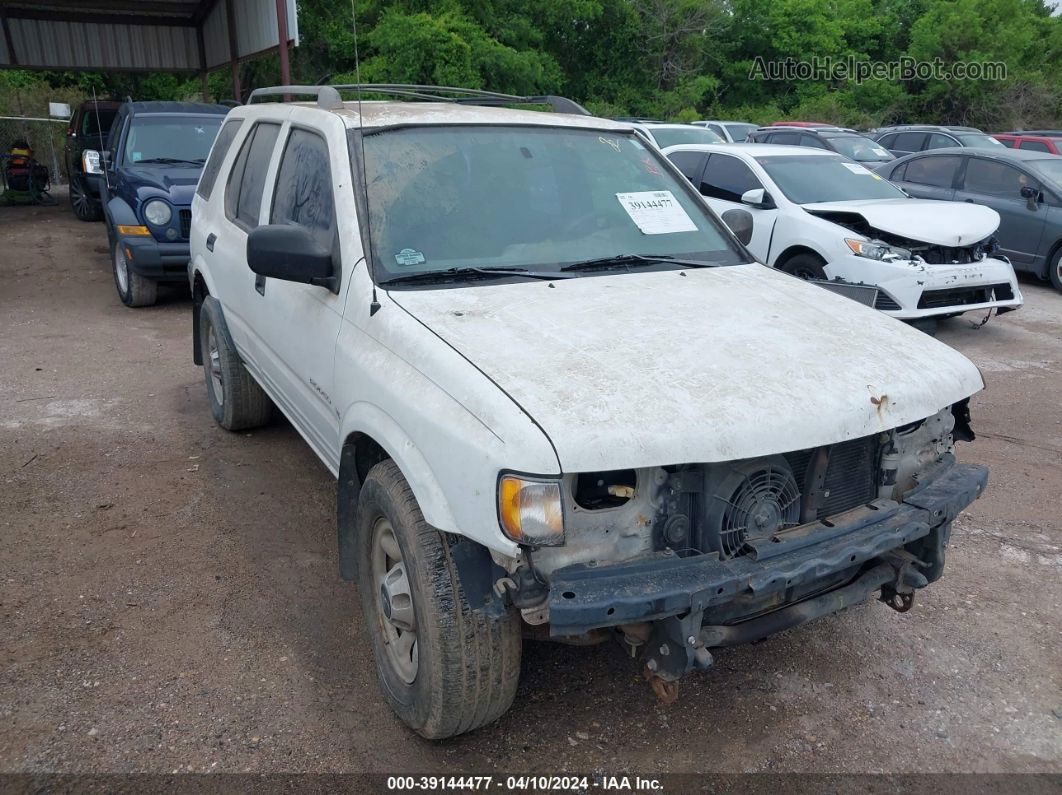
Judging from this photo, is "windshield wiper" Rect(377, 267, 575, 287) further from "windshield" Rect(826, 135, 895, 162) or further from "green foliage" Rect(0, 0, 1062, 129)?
"green foliage" Rect(0, 0, 1062, 129)

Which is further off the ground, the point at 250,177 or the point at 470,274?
the point at 250,177

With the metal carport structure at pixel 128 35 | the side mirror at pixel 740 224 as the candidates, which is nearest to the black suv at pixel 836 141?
the metal carport structure at pixel 128 35

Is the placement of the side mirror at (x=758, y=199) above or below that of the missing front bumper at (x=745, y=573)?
above

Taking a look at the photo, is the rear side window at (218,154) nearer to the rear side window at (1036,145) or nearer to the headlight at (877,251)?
the headlight at (877,251)

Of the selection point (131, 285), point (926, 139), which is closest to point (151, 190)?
point (131, 285)

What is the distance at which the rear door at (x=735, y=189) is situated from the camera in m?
8.52

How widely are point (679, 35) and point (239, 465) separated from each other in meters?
31.8

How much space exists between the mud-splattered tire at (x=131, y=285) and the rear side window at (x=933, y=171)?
31.2 feet

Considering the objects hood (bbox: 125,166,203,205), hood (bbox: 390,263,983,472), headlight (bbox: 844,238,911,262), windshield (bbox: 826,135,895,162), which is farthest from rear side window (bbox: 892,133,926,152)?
hood (bbox: 390,263,983,472)

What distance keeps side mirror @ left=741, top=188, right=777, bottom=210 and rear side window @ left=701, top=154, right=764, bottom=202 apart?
16cm

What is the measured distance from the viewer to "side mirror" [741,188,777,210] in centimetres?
827

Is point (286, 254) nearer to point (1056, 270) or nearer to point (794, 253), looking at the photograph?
point (794, 253)

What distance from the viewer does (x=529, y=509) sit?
235 cm

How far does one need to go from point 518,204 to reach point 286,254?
0.97 metres
